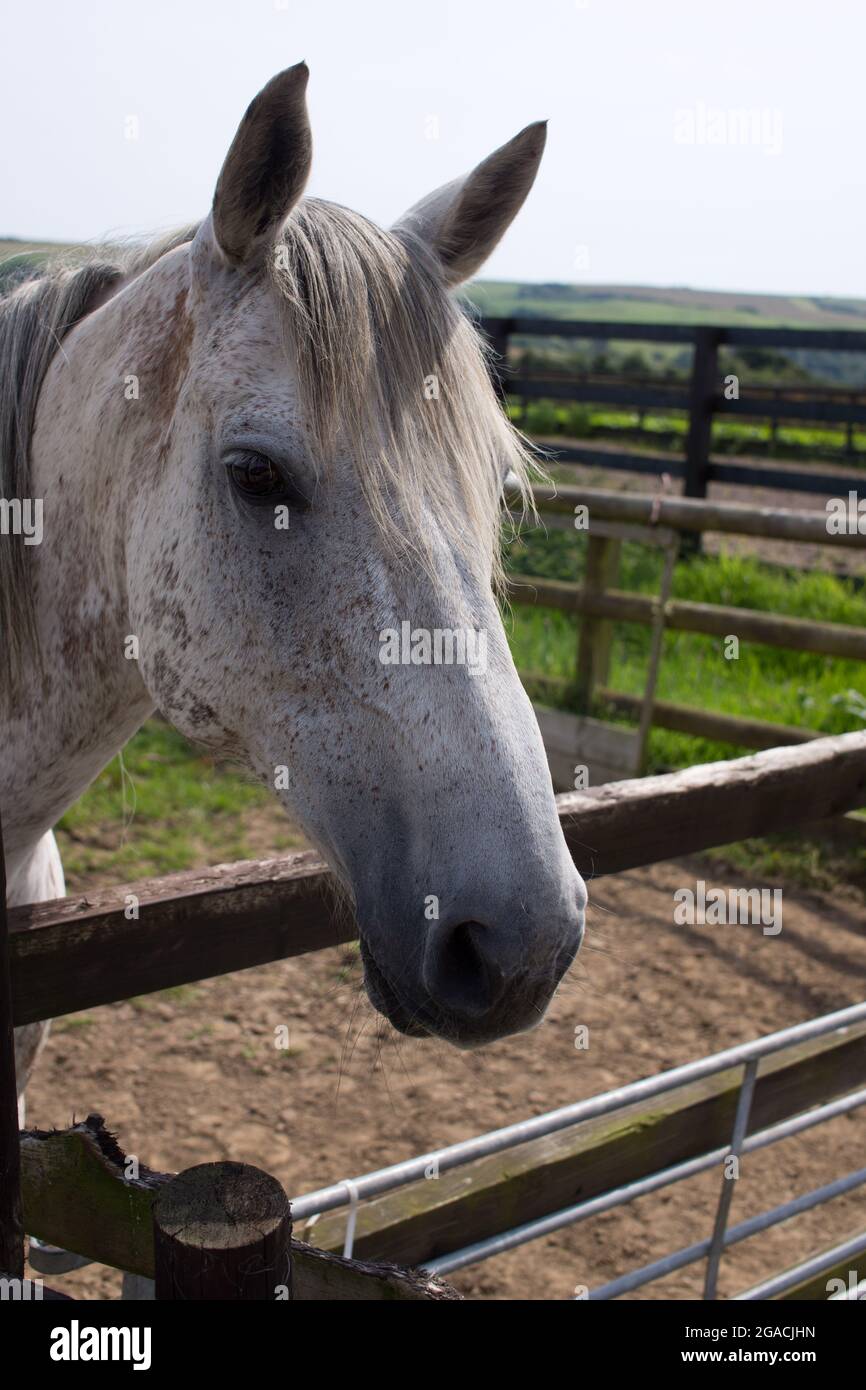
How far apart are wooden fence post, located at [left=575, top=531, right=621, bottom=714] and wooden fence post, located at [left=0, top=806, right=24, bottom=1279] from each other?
5783 millimetres

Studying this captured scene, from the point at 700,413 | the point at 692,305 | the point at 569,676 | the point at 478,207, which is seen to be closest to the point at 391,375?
the point at 478,207

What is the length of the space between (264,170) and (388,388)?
0.35m

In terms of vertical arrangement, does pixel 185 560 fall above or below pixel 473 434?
below

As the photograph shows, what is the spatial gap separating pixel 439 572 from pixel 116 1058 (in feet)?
10.4

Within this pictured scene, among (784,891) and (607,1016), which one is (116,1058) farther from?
(784,891)

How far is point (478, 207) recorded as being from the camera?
1.77 m

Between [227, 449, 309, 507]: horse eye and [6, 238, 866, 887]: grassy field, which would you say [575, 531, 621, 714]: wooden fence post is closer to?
[6, 238, 866, 887]: grassy field

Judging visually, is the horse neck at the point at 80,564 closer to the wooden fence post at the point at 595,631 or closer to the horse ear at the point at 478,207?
the horse ear at the point at 478,207

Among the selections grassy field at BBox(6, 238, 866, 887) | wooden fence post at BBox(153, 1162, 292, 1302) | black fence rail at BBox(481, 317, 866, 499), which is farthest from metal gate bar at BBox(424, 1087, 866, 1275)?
black fence rail at BBox(481, 317, 866, 499)

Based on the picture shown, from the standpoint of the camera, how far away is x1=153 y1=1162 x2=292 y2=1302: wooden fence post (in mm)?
944

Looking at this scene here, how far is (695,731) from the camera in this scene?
616cm

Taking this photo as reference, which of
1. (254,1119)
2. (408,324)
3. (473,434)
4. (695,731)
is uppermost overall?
(408,324)

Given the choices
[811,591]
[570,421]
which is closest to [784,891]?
[811,591]

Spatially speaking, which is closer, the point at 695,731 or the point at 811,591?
the point at 695,731
